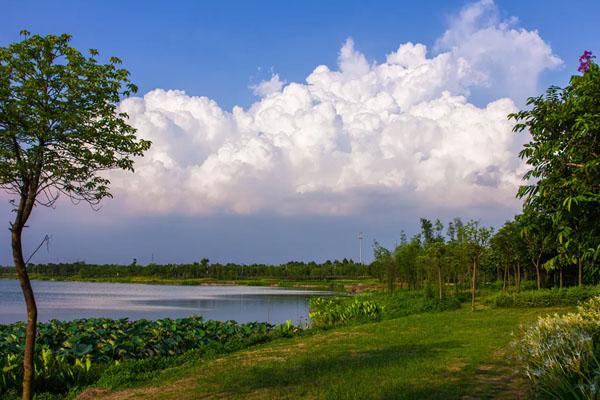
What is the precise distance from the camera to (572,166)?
5.08m

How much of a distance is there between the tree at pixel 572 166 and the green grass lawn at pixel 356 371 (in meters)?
3.07

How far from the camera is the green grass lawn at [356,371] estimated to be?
24.5 feet

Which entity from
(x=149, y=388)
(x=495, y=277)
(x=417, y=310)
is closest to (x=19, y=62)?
(x=149, y=388)

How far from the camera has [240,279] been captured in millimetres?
119250

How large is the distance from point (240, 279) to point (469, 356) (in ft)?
367

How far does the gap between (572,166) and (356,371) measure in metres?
5.47

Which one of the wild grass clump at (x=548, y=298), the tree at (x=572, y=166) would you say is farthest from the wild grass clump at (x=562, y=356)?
the wild grass clump at (x=548, y=298)

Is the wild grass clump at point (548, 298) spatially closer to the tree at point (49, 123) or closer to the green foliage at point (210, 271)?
the tree at point (49, 123)

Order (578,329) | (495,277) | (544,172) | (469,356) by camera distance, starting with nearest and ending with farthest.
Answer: (544,172) < (578,329) < (469,356) < (495,277)

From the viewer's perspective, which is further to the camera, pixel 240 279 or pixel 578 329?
pixel 240 279

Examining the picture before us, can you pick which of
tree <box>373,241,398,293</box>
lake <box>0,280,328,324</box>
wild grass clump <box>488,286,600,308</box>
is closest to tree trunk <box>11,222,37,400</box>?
lake <box>0,280,328,324</box>

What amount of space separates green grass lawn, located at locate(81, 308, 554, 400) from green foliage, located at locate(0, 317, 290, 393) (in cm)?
130

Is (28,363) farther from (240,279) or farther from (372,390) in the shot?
(240,279)

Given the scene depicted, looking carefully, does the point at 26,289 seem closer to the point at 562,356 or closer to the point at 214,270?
the point at 562,356
